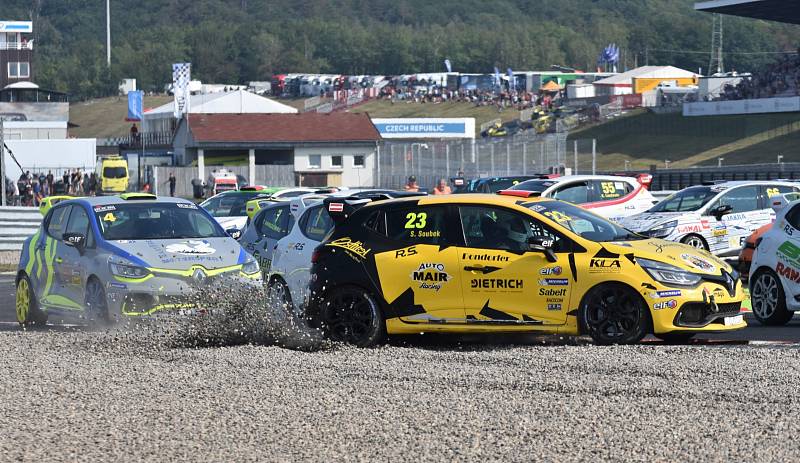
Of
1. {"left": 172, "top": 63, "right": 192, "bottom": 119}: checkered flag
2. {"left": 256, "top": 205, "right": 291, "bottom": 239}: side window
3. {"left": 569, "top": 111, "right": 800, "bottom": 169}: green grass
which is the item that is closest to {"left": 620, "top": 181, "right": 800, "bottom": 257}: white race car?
{"left": 256, "top": 205, "right": 291, "bottom": 239}: side window

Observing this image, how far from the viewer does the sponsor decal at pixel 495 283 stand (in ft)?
37.3

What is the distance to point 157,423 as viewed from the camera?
26.5 feet

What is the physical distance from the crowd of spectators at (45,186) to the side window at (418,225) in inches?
1382

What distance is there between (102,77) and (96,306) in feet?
590

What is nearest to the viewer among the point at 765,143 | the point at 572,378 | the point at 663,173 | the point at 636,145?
the point at 572,378

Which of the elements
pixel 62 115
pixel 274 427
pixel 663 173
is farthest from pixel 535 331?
pixel 62 115

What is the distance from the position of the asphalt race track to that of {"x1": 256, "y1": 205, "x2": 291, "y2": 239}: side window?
411 centimetres

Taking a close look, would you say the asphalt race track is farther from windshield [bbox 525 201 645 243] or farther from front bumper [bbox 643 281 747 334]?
windshield [bbox 525 201 645 243]

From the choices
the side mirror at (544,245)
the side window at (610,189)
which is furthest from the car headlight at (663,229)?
the side mirror at (544,245)

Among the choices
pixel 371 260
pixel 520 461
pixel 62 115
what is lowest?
pixel 520 461

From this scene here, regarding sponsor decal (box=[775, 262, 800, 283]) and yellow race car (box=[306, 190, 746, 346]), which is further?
sponsor decal (box=[775, 262, 800, 283])

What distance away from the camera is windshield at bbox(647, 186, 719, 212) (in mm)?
21016

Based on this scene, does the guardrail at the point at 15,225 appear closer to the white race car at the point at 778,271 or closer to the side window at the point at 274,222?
the side window at the point at 274,222

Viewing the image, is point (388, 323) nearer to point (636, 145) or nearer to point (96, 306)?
point (96, 306)
